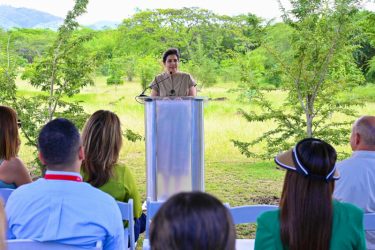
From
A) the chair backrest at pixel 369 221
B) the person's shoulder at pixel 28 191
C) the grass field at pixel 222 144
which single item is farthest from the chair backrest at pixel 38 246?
the grass field at pixel 222 144

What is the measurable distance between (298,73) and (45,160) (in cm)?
438

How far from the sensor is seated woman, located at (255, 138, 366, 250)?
193 centimetres

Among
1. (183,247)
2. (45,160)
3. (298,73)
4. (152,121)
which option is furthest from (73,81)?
(183,247)

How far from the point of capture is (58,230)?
2.15 m

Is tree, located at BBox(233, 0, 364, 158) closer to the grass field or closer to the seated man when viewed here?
the grass field

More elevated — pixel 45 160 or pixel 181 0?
pixel 181 0

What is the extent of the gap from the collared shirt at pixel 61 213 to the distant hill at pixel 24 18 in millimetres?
4808

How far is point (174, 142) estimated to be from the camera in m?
4.73

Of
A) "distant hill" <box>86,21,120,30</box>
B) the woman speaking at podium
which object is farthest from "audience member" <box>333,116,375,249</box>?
"distant hill" <box>86,21,120,30</box>

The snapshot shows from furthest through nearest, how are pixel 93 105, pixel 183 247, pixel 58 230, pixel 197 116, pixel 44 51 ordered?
pixel 93 105 → pixel 44 51 → pixel 197 116 → pixel 58 230 → pixel 183 247

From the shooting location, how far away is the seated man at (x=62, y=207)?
217 centimetres

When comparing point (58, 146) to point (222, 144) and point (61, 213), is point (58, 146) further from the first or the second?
point (222, 144)

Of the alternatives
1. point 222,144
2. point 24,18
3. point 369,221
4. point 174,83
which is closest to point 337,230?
point 369,221

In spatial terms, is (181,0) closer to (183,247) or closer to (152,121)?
(152,121)
